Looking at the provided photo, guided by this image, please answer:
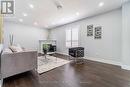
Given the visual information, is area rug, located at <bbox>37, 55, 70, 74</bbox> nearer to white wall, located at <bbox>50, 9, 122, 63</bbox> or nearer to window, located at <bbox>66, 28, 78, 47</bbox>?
white wall, located at <bbox>50, 9, 122, 63</bbox>

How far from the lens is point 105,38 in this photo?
477 cm

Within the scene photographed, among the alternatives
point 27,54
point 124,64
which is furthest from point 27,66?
point 124,64

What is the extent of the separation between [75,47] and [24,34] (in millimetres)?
4954

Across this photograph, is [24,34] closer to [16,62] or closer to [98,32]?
[16,62]

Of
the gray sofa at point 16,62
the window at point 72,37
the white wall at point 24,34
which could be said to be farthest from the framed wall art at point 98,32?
the white wall at point 24,34

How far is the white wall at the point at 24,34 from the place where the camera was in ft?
23.9

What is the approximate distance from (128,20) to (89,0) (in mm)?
1703

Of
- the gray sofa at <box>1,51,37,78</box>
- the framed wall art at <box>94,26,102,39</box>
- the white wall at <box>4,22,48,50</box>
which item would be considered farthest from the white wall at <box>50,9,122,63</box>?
the white wall at <box>4,22,48,50</box>

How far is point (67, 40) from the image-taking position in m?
7.38

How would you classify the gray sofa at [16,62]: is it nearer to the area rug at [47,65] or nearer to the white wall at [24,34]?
the area rug at [47,65]

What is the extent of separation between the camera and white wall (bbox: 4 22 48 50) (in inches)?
286

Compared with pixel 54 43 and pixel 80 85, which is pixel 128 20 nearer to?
pixel 80 85

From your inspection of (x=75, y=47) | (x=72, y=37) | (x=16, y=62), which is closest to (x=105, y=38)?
(x=75, y=47)

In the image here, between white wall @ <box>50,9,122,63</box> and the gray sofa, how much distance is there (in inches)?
132
